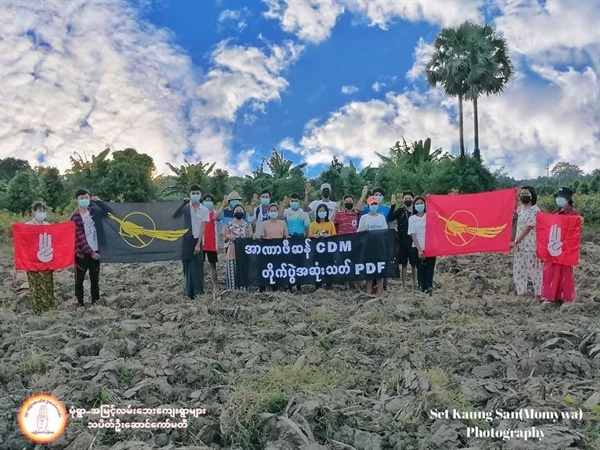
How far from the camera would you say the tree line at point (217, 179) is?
2453 cm

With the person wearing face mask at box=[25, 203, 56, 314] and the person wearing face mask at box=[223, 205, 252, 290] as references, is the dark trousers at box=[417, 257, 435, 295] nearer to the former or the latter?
the person wearing face mask at box=[223, 205, 252, 290]

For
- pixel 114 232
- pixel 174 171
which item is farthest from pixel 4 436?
pixel 174 171

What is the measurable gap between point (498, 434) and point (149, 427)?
2270 millimetres

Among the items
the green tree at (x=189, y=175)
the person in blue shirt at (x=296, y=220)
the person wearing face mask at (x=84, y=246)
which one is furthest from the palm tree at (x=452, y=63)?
the person wearing face mask at (x=84, y=246)

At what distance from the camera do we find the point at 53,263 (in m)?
7.20

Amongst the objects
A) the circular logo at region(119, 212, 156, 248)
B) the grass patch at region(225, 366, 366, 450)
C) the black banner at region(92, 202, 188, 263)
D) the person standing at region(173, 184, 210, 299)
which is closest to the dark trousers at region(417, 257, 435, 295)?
the person standing at region(173, 184, 210, 299)

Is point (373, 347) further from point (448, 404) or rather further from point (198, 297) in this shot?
point (198, 297)

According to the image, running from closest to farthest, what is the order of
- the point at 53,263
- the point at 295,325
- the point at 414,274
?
the point at 295,325 < the point at 53,263 < the point at 414,274

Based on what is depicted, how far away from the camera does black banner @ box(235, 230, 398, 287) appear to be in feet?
26.8

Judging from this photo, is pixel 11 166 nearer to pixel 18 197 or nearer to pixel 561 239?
pixel 18 197

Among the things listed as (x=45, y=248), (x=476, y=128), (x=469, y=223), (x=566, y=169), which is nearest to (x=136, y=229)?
(x=45, y=248)

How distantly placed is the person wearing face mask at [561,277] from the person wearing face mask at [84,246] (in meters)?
5.75

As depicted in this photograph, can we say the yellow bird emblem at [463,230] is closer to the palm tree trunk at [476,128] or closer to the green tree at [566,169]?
the palm tree trunk at [476,128]

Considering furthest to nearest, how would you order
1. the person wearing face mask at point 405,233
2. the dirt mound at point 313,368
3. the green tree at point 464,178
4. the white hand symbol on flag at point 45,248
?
1. the green tree at point 464,178
2. the person wearing face mask at point 405,233
3. the white hand symbol on flag at point 45,248
4. the dirt mound at point 313,368
